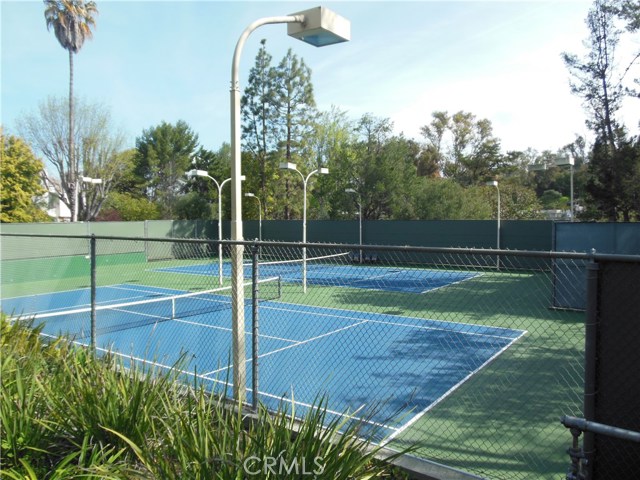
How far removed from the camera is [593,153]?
23438 mm

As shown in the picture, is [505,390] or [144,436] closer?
[144,436]

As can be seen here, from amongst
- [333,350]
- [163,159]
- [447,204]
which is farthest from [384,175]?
[163,159]

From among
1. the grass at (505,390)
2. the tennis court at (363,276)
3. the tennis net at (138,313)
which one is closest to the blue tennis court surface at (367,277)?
the tennis court at (363,276)

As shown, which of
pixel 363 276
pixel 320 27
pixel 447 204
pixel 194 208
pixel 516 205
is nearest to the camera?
pixel 320 27

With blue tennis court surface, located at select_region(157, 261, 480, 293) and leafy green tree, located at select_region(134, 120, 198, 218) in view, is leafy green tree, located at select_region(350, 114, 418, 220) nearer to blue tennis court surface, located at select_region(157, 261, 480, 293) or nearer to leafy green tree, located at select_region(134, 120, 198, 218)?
blue tennis court surface, located at select_region(157, 261, 480, 293)

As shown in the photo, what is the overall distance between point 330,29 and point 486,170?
1778 inches

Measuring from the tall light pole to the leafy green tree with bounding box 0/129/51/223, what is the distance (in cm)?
2907

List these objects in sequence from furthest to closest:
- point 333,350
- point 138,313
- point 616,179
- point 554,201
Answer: point 554,201 → point 616,179 → point 138,313 → point 333,350

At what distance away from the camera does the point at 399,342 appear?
11203mm

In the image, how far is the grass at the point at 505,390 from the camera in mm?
5766

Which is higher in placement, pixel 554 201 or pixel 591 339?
pixel 554 201

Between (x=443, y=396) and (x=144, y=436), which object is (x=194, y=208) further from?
(x=144, y=436)

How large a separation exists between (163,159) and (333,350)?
4735cm

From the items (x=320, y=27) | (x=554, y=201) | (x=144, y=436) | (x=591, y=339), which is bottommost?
(x=144, y=436)
